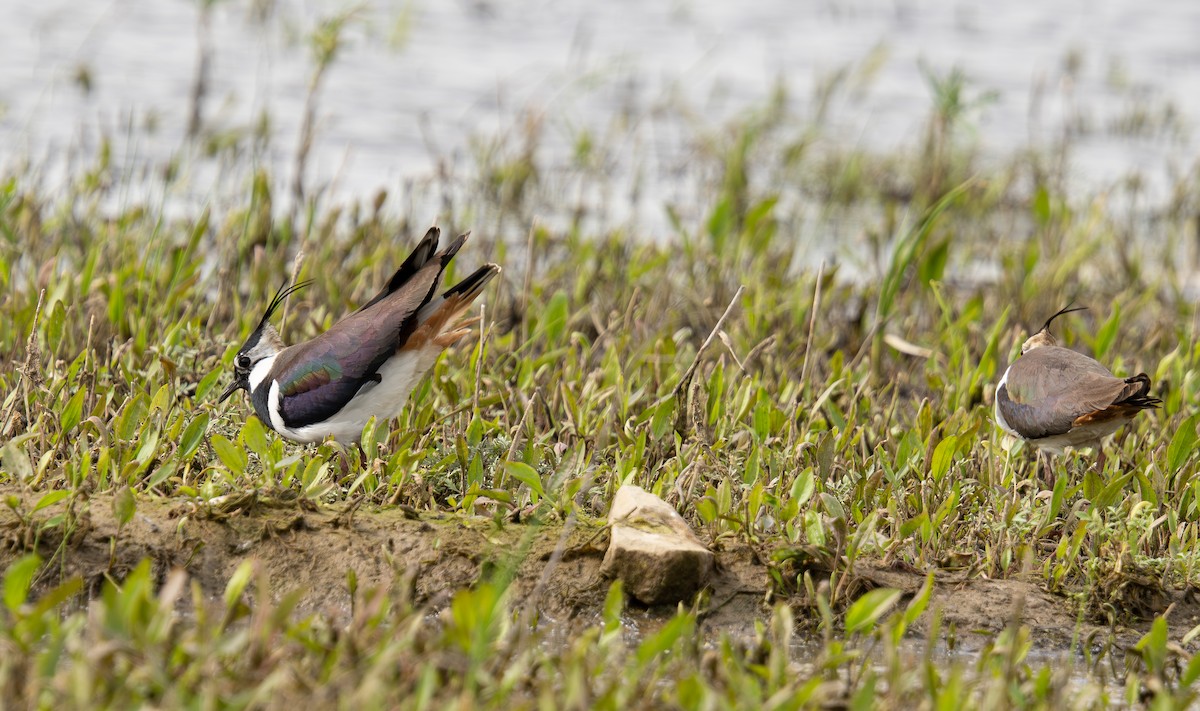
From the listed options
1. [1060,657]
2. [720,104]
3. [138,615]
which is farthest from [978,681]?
[720,104]

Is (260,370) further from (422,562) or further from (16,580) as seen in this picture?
(16,580)

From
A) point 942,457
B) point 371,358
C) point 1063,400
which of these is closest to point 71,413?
point 371,358

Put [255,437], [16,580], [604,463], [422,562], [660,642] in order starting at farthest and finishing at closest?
[604,463] → [255,437] → [422,562] → [660,642] → [16,580]

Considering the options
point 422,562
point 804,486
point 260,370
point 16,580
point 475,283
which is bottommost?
point 422,562

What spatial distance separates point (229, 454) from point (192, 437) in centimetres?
23

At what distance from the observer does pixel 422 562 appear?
169 inches

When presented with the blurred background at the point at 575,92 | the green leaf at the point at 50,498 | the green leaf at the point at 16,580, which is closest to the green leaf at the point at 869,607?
the green leaf at the point at 16,580

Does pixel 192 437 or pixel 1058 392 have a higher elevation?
pixel 1058 392

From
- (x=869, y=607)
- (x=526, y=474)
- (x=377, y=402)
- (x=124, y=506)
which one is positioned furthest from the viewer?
(x=377, y=402)

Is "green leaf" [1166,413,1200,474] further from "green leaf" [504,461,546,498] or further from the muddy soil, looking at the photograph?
"green leaf" [504,461,546,498]

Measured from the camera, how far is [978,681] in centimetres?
353

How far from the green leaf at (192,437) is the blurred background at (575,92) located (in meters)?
2.79

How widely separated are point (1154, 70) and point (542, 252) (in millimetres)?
7301

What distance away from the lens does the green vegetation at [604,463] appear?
337 cm
